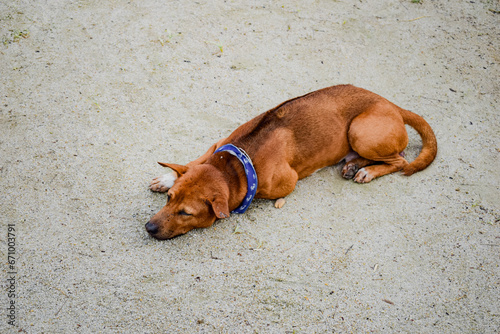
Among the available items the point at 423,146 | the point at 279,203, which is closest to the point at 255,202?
the point at 279,203

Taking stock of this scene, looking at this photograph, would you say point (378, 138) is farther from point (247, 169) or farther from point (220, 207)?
point (220, 207)

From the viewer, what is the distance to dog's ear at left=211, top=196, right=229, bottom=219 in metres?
3.22

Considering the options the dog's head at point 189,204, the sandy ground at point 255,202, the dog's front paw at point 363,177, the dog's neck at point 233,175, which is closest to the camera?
the sandy ground at point 255,202

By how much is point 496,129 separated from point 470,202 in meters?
1.47

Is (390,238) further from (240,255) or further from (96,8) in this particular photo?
(96,8)

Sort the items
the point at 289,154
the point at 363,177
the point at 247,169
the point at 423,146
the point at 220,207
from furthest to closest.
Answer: the point at 423,146 < the point at 363,177 < the point at 289,154 < the point at 247,169 < the point at 220,207

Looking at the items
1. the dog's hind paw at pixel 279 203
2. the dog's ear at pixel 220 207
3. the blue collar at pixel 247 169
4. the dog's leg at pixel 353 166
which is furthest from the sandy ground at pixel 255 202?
the dog's ear at pixel 220 207

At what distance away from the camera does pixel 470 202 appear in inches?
164

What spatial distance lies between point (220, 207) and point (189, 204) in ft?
0.96

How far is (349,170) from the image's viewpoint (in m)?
4.32

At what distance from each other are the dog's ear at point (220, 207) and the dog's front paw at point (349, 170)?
165 centimetres

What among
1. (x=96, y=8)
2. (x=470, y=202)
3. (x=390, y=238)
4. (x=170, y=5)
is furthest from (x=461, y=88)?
(x=96, y=8)

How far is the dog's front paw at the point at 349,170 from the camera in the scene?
4312 millimetres

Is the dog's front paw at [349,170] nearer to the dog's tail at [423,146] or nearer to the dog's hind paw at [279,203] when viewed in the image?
the dog's tail at [423,146]
